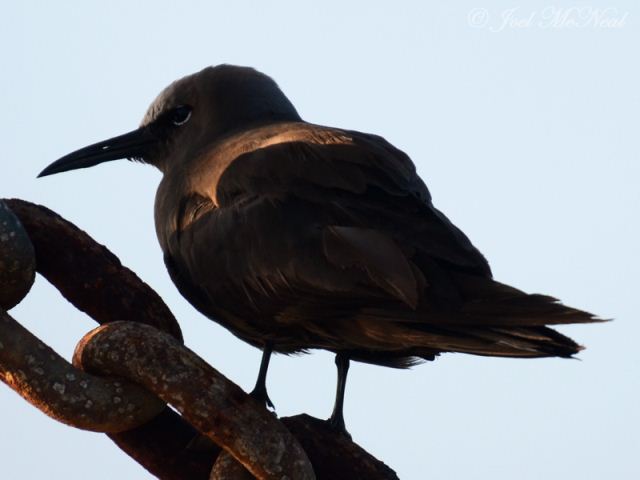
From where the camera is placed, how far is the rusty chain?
9.74 ft

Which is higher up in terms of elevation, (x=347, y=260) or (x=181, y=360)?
(x=347, y=260)

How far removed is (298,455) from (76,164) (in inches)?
132

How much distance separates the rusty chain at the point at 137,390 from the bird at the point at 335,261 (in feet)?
2.64

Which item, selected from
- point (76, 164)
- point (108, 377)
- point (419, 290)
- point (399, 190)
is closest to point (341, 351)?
point (399, 190)

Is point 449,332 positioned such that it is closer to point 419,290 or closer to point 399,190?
point 419,290

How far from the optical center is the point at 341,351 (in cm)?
517

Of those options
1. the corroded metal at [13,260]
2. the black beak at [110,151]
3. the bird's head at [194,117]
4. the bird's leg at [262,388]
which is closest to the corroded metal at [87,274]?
the corroded metal at [13,260]

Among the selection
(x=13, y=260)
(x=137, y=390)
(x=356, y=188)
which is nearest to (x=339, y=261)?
(x=356, y=188)

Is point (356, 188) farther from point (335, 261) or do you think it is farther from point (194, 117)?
point (194, 117)

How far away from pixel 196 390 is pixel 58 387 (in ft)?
1.01

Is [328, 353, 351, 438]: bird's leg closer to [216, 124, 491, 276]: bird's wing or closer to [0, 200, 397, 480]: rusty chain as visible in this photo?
[216, 124, 491, 276]: bird's wing

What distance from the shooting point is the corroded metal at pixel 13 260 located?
9.95 feet

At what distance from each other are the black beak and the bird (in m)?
0.69

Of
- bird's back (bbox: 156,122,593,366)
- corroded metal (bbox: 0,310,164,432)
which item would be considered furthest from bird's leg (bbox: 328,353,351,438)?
corroded metal (bbox: 0,310,164,432)
